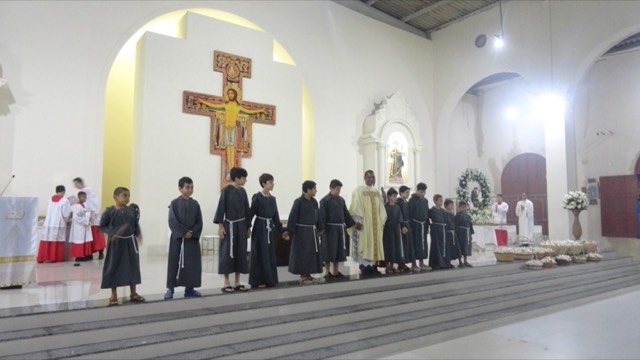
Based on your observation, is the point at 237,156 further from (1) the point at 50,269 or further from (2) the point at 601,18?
(2) the point at 601,18

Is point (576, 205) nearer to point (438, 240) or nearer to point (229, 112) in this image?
point (438, 240)

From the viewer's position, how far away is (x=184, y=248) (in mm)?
4602

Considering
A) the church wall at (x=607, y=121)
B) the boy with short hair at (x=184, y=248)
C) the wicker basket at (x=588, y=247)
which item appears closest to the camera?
the boy with short hair at (x=184, y=248)

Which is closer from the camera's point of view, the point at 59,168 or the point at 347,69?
the point at 59,168

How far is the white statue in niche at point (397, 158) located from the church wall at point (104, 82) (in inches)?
36.1

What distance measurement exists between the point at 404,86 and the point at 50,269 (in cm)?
1039

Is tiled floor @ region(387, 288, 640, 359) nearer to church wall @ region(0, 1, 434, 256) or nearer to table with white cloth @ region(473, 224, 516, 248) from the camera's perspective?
table with white cloth @ region(473, 224, 516, 248)

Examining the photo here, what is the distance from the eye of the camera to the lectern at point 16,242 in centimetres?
498

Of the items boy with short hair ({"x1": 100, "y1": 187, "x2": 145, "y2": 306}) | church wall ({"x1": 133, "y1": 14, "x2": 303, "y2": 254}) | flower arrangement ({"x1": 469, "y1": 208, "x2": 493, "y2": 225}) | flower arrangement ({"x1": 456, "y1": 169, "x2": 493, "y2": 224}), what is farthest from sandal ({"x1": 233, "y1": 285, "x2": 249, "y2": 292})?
flower arrangement ({"x1": 456, "y1": 169, "x2": 493, "y2": 224})

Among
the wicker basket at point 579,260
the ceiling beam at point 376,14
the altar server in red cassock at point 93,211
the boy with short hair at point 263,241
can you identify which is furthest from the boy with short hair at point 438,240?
the ceiling beam at point 376,14

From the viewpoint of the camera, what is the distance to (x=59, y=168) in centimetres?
790

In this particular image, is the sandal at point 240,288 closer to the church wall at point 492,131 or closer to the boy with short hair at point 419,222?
the boy with short hair at point 419,222

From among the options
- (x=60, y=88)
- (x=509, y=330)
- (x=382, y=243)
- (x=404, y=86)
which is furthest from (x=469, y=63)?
(x=60, y=88)

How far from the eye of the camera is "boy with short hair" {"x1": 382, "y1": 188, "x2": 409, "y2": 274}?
6578 mm
